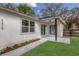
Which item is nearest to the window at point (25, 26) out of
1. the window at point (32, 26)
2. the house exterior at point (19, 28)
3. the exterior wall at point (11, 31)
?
the house exterior at point (19, 28)

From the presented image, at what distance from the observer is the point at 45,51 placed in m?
10.3

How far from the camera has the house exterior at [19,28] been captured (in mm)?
10160

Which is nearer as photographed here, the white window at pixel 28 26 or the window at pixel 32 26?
the white window at pixel 28 26

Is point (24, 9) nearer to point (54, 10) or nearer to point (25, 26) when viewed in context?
point (25, 26)

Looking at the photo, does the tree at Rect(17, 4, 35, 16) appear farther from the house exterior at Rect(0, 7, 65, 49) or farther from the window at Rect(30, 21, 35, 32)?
the window at Rect(30, 21, 35, 32)

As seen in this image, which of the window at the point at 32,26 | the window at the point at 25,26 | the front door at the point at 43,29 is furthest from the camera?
the front door at the point at 43,29

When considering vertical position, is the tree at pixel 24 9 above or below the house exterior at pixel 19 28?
above

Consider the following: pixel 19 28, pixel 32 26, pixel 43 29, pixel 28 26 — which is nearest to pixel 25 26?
pixel 28 26

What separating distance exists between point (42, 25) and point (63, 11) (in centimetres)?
359

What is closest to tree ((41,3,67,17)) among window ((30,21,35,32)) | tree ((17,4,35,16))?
tree ((17,4,35,16))

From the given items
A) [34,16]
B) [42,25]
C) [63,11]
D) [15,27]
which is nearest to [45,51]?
[15,27]

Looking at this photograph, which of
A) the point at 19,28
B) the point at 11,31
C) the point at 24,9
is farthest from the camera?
the point at 24,9

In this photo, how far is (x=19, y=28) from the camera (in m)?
12.5

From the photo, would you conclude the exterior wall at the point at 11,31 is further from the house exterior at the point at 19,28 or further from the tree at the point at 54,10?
the tree at the point at 54,10
